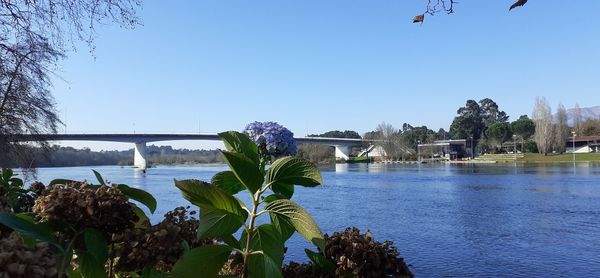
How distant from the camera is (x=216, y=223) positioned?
241 cm

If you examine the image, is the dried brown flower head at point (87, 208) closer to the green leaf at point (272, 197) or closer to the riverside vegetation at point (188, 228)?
the riverside vegetation at point (188, 228)

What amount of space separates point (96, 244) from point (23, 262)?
88 cm

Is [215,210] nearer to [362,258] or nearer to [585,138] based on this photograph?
[362,258]

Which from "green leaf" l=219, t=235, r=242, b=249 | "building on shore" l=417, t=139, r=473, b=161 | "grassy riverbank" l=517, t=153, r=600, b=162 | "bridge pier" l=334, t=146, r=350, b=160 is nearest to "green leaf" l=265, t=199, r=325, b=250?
"green leaf" l=219, t=235, r=242, b=249

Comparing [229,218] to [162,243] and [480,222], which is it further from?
[480,222]

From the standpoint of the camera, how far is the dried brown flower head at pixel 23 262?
3.82 ft

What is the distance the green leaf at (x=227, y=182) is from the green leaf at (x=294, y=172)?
0.31 meters

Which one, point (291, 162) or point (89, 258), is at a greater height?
point (291, 162)

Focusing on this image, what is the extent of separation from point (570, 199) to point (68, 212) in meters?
28.9

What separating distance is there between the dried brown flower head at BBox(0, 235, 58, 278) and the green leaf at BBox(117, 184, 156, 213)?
1.07 meters

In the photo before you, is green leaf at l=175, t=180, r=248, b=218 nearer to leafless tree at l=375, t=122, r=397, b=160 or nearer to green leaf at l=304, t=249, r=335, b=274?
green leaf at l=304, t=249, r=335, b=274

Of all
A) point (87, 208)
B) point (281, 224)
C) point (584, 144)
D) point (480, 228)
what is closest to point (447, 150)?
point (584, 144)

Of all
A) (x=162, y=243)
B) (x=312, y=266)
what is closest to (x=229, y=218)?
(x=162, y=243)

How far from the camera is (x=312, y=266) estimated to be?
11.3 ft
